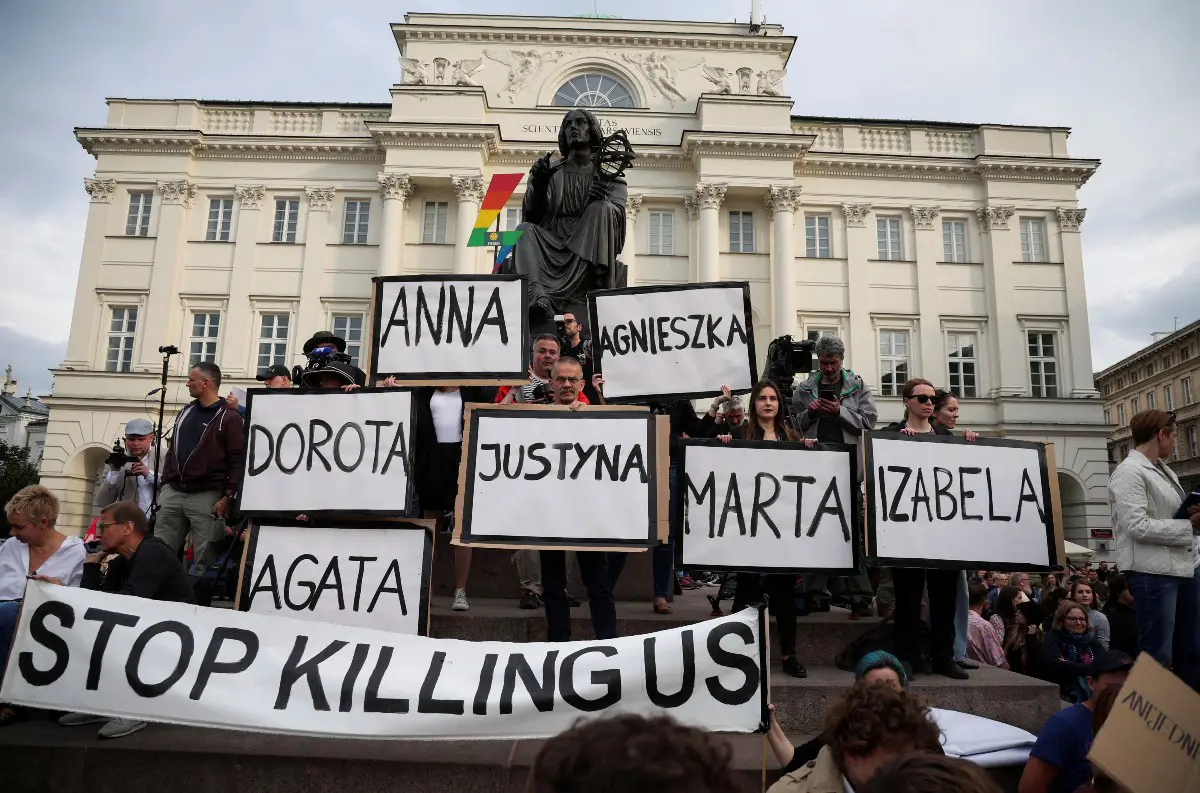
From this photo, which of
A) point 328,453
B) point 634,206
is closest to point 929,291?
point 634,206

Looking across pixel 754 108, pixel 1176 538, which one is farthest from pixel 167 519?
pixel 754 108

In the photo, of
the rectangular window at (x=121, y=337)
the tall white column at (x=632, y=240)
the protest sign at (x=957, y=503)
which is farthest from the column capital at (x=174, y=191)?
the protest sign at (x=957, y=503)

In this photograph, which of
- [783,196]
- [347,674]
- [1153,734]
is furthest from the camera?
[783,196]

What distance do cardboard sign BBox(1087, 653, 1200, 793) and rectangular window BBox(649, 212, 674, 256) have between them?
30799mm

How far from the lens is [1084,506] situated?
30.4 m

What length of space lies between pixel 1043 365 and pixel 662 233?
16564mm

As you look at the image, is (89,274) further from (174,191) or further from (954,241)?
(954,241)

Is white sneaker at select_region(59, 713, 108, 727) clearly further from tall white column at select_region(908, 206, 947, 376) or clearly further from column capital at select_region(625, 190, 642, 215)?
tall white column at select_region(908, 206, 947, 376)

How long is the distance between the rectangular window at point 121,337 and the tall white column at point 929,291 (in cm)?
3214

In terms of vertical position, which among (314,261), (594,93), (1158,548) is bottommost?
(1158,548)

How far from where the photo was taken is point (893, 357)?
32406 mm

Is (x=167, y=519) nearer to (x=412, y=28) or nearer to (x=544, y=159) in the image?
(x=544, y=159)

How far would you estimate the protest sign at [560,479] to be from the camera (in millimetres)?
4168

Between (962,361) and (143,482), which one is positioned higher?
(962,361)
